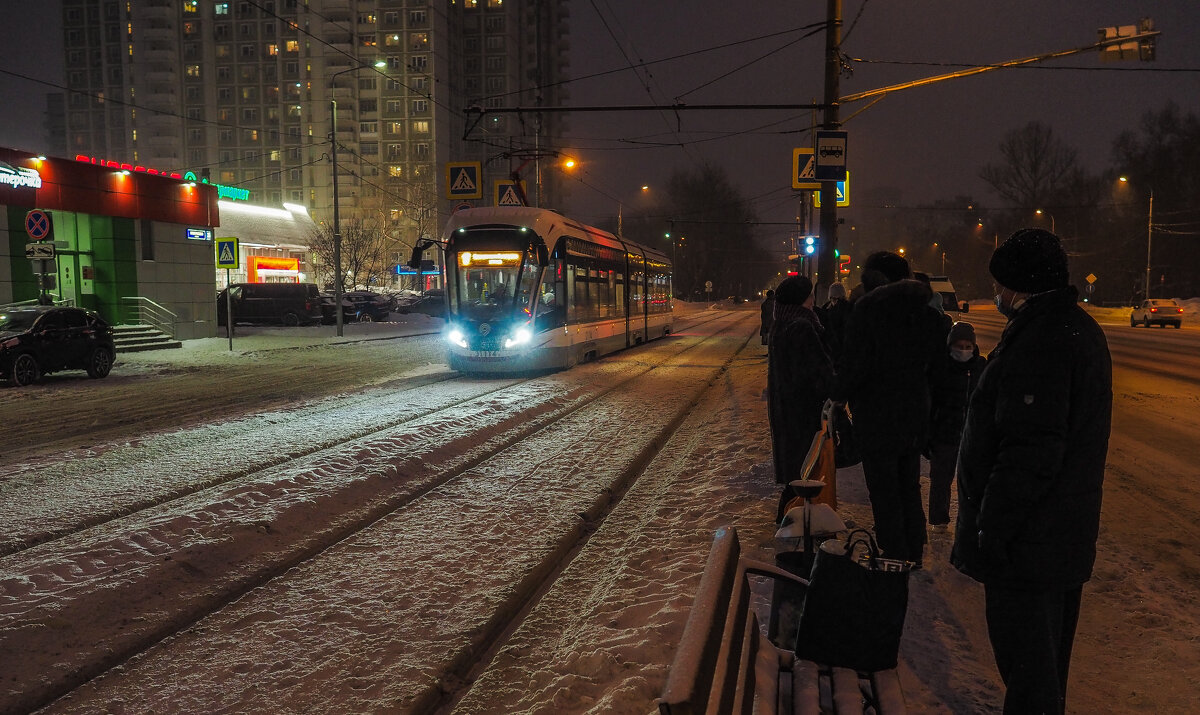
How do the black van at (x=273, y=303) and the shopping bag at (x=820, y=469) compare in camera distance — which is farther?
the black van at (x=273, y=303)

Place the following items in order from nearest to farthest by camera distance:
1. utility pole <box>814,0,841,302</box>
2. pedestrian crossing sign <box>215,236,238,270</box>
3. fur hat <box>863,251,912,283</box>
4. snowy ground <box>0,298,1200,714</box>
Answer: snowy ground <box>0,298,1200,714</box>, fur hat <box>863,251,912,283</box>, utility pole <box>814,0,841,302</box>, pedestrian crossing sign <box>215,236,238,270</box>

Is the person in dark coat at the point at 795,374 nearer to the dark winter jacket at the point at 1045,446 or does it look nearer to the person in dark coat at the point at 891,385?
the person in dark coat at the point at 891,385

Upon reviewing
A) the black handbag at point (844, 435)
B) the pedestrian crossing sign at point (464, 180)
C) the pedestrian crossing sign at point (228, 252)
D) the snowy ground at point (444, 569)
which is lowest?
the snowy ground at point (444, 569)

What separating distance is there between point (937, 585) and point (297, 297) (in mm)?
37388

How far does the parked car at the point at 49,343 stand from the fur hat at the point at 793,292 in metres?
16.0

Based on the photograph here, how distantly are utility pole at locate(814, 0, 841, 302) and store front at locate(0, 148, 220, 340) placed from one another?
21441mm

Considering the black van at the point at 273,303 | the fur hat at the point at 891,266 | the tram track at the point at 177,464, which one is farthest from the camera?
the black van at the point at 273,303

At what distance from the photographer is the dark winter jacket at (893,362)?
165 inches

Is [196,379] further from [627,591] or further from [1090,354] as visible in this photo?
[1090,354]

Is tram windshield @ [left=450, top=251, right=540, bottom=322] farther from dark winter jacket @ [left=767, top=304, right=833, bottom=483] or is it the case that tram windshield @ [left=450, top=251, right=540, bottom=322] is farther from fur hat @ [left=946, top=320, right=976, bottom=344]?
fur hat @ [left=946, top=320, right=976, bottom=344]

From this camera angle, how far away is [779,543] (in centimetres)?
377

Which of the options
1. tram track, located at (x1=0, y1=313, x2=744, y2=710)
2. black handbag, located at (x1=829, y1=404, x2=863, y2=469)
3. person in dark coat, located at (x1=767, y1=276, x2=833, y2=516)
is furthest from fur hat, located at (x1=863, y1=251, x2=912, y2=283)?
tram track, located at (x1=0, y1=313, x2=744, y2=710)

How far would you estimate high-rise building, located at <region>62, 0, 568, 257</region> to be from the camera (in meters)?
100

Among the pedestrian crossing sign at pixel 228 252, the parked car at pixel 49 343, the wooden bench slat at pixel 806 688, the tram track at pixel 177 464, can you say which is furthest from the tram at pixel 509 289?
the wooden bench slat at pixel 806 688
